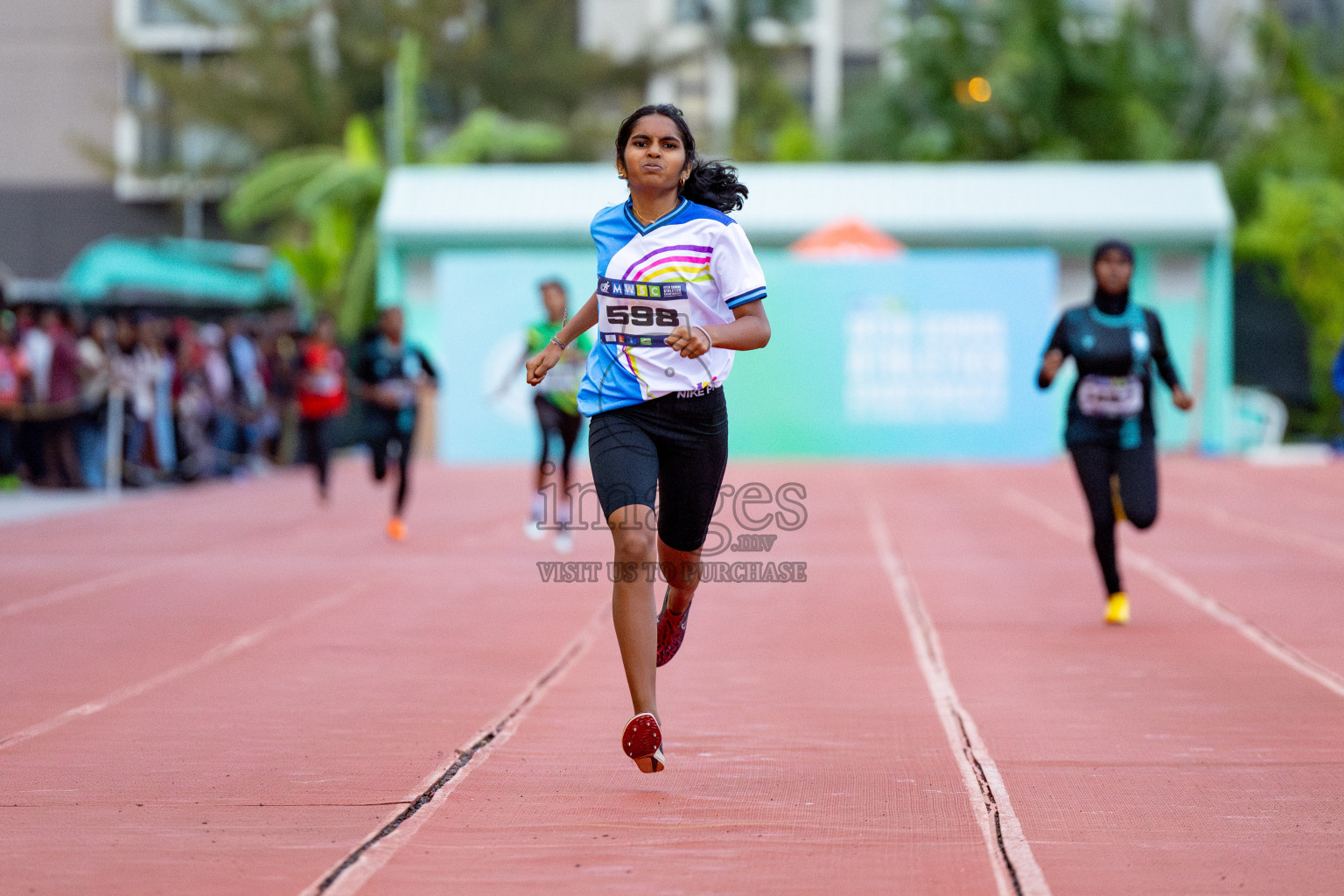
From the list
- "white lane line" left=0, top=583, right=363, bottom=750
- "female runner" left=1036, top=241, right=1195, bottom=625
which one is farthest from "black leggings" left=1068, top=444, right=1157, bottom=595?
"white lane line" left=0, top=583, right=363, bottom=750

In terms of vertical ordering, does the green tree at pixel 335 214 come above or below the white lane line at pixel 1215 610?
above

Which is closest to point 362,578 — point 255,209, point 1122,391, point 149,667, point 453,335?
point 149,667

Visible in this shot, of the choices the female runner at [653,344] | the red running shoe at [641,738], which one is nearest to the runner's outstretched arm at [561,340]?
the female runner at [653,344]

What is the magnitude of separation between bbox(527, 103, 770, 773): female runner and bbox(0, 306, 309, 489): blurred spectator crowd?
15.2m

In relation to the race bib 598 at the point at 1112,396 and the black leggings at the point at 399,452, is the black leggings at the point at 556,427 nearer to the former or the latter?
the black leggings at the point at 399,452

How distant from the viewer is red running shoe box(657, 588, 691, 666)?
6.51 m

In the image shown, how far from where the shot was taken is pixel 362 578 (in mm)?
12406

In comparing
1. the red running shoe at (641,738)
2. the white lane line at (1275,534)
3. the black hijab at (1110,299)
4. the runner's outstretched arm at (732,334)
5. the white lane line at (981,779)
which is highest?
the runner's outstretched arm at (732,334)

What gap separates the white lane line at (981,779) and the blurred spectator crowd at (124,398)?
1260cm

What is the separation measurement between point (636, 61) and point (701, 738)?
4479 centimetres

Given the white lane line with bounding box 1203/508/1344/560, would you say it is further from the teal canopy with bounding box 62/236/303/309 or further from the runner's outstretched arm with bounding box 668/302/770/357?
the teal canopy with bounding box 62/236/303/309

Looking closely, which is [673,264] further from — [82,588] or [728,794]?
[82,588]

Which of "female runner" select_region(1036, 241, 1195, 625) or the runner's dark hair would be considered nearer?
the runner's dark hair

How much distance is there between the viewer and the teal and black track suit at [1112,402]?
971 centimetres
